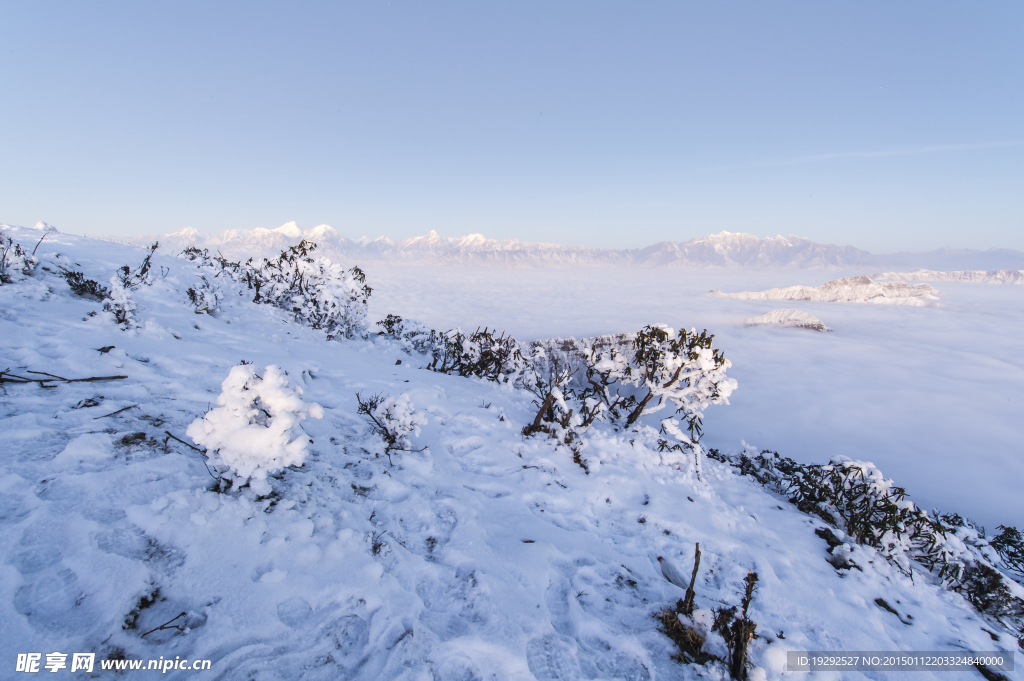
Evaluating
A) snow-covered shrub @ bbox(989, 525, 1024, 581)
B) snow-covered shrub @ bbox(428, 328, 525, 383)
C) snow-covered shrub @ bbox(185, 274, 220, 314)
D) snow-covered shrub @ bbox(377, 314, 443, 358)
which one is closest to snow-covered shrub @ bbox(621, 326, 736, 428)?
snow-covered shrub @ bbox(428, 328, 525, 383)

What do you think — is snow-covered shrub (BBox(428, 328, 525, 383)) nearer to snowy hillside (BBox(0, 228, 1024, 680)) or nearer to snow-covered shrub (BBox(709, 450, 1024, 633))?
snowy hillside (BBox(0, 228, 1024, 680))

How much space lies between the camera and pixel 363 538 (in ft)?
10.1

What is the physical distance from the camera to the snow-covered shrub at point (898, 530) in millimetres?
4355

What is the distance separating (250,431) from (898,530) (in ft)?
26.1

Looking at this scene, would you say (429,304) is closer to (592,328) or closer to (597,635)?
(592,328)

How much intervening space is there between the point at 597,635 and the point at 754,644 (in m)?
1.36

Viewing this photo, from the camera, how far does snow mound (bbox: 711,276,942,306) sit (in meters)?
66.8

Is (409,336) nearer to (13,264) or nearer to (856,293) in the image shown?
(13,264)

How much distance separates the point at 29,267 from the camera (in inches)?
258

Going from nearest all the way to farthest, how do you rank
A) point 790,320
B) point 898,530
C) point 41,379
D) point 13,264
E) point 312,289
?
point 41,379
point 898,530
point 13,264
point 312,289
point 790,320

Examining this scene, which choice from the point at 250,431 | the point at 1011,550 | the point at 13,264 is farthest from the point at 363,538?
the point at 1011,550

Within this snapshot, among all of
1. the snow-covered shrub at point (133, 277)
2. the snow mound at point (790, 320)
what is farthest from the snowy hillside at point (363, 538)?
the snow mound at point (790, 320)

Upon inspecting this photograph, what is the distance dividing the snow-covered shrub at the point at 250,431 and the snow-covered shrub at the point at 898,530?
731 centimetres

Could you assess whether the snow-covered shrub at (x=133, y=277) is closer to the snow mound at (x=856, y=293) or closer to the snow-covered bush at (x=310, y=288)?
the snow-covered bush at (x=310, y=288)
